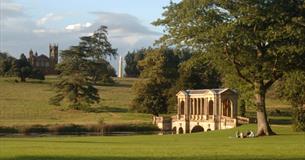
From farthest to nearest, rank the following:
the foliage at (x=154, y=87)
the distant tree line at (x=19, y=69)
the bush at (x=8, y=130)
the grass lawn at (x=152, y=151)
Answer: the distant tree line at (x=19, y=69)
the foliage at (x=154, y=87)
the bush at (x=8, y=130)
the grass lawn at (x=152, y=151)

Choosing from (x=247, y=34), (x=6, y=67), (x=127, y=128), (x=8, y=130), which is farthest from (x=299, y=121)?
(x=6, y=67)

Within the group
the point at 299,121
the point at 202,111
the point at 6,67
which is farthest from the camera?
the point at 6,67

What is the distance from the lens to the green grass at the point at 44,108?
89938 mm

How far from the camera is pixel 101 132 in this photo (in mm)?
79375

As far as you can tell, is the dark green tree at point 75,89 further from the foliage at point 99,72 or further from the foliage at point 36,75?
the foliage at point 36,75

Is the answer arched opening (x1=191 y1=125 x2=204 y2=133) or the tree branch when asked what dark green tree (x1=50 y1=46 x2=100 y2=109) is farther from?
the tree branch

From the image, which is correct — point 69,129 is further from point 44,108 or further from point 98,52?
point 98,52

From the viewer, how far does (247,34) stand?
42.5 meters

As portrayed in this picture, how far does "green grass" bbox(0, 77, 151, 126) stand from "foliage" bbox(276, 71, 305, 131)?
36335 mm

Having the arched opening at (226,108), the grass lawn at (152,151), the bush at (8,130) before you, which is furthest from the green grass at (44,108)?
the grass lawn at (152,151)

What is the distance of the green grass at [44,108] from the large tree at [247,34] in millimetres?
41506

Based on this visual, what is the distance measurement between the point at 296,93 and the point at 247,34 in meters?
15.1

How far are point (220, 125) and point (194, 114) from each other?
937 cm

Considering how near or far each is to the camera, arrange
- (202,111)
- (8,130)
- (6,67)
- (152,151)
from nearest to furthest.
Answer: (152,151)
(8,130)
(202,111)
(6,67)
